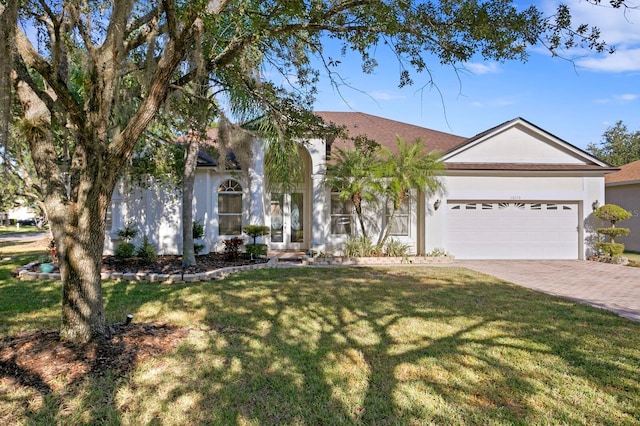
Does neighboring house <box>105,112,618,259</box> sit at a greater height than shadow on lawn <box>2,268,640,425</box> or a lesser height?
greater

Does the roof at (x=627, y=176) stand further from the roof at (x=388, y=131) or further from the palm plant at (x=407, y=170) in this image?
the palm plant at (x=407, y=170)

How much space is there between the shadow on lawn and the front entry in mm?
7876

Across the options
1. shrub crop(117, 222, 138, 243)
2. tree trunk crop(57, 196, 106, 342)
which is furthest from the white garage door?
tree trunk crop(57, 196, 106, 342)

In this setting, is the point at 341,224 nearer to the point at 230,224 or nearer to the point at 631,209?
the point at 230,224

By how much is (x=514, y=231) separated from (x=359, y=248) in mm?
6024

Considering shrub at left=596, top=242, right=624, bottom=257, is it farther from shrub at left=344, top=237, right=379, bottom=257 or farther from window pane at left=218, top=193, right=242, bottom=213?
window pane at left=218, top=193, right=242, bottom=213

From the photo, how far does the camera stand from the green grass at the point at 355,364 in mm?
3191

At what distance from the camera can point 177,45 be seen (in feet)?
12.5

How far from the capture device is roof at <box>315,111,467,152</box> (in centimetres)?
1669

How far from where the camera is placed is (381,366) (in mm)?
4152

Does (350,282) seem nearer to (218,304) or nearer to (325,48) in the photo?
(218,304)

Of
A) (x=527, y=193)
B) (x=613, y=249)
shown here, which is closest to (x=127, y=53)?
(x=527, y=193)

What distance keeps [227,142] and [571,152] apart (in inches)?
521

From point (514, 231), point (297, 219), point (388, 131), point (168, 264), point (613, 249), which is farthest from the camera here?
point (388, 131)
